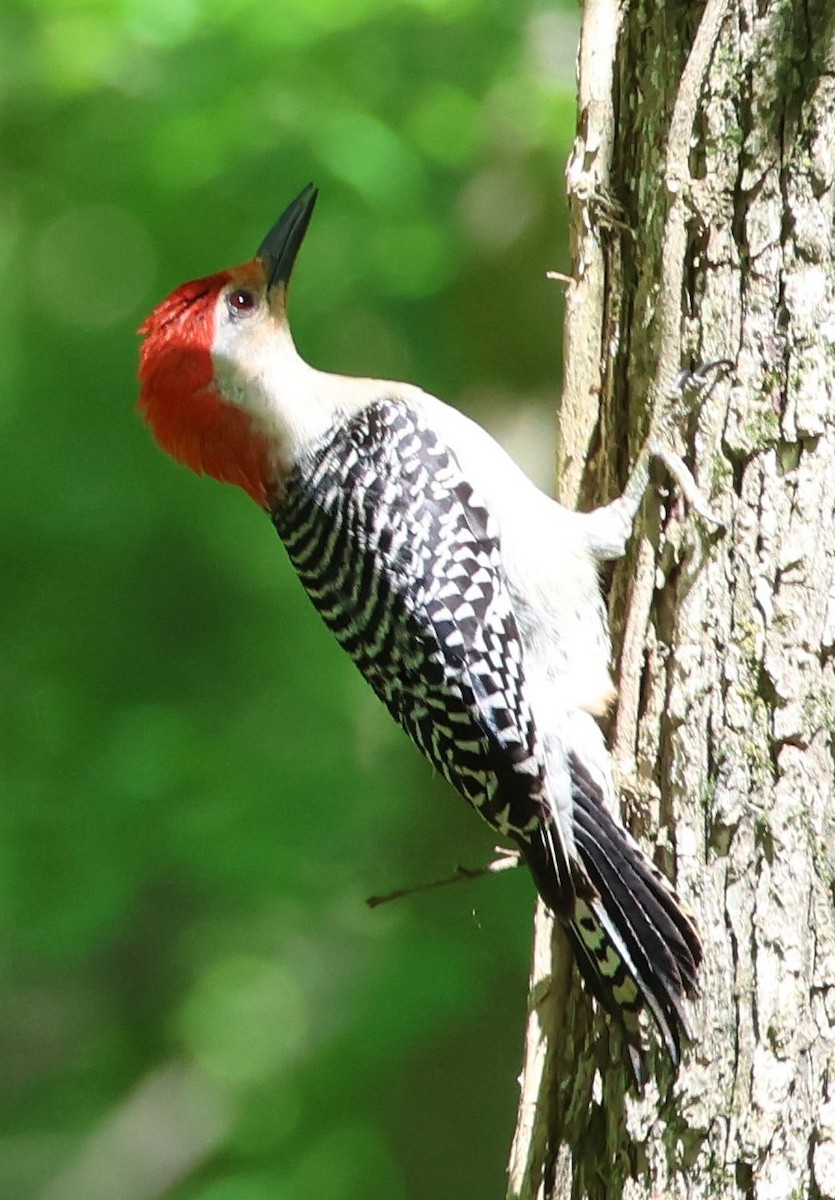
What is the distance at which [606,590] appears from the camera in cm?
332

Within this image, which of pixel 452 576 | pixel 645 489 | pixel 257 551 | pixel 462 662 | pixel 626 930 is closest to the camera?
pixel 626 930

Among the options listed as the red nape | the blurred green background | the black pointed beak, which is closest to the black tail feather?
the red nape

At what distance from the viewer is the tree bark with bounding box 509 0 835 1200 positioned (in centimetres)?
258

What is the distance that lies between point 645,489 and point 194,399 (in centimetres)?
141

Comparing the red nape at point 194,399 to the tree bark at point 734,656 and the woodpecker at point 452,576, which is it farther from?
the tree bark at point 734,656

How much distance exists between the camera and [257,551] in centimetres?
564

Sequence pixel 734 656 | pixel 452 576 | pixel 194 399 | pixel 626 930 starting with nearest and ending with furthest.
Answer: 1. pixel 734 656
2. pixel 626 930
3. pixel 452 576
4. pixel 194 399

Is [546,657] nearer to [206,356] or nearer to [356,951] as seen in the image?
[206,356]

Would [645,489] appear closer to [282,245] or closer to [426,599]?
[426,599]

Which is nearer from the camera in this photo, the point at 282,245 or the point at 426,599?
the point at 426,599

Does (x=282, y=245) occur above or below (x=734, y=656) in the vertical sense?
above

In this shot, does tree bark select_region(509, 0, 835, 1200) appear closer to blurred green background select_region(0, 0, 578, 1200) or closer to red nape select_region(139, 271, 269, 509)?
red nape select_region(139, 271, 269, 509)

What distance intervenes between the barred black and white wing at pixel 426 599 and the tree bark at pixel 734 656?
363 millimetres

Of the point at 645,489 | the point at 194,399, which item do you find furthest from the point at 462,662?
the point at 194,399
